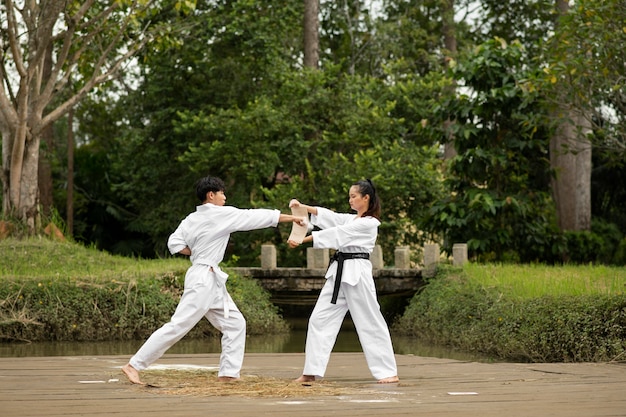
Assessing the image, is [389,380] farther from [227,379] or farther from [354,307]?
[227,379]

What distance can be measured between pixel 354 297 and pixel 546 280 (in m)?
6.97

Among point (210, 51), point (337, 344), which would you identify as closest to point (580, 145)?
point (210, 51)

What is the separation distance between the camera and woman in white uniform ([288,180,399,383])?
316 inches

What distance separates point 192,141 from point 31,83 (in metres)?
5.33

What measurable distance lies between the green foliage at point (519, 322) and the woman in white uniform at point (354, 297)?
10.9ft

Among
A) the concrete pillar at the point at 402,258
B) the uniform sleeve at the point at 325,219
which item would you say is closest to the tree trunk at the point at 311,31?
the concrete pillar at the point at 402,258

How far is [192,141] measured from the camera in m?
23.3

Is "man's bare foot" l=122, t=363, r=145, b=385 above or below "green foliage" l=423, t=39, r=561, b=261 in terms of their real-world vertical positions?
below

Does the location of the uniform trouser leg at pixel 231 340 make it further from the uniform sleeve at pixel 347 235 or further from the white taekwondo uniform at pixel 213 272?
the uniform sleeve at pixel 347 235

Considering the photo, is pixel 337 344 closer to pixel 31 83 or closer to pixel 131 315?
pixel 131 315

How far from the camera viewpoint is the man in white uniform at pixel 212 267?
791 cm

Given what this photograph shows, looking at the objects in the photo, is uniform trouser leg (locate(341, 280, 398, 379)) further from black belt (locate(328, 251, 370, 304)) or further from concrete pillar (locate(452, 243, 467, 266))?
concrete pillar (locate(452, 243, 467, 266))

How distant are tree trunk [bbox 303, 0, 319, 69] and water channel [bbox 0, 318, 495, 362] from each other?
989 cm

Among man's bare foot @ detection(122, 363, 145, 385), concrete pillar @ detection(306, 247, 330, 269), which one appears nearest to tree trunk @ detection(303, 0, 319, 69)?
concrete pillar @ detection(306, 247, 330, 269)
